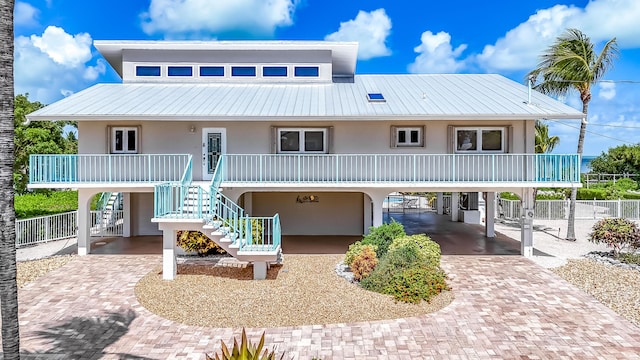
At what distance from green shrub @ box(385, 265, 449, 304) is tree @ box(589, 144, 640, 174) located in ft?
156

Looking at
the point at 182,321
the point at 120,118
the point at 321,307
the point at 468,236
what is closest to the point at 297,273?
the point at 321,307

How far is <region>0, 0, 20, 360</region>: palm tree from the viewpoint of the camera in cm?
485

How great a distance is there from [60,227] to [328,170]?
12681 millimetres

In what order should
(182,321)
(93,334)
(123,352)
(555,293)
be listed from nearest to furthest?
1. (123,352)
2. (93,334)
3. (182,321)
4. (555,293)

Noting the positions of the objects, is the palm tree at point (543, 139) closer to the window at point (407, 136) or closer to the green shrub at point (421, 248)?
the window at point (407, 136)

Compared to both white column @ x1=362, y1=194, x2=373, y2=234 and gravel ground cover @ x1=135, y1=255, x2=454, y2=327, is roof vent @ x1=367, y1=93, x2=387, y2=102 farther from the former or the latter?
gravel ground cover @ x1=135, y1=255, x2=454, y2=327

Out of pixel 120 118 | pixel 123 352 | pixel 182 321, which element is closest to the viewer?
pixel 123 352

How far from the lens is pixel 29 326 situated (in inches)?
346

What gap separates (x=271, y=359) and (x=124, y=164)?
11.8m

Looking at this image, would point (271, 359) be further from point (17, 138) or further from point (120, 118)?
point (17, 138)

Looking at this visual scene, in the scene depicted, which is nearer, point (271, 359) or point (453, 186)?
point (271, 359)

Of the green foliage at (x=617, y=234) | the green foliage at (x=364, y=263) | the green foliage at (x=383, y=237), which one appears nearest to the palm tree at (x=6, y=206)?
the green foliage at (x=364, y=263)

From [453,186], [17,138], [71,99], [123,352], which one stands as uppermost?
[71,99]

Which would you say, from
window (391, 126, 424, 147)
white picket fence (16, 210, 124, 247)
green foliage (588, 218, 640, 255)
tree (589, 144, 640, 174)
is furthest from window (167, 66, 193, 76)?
tree (589, 144, 640, 174)
